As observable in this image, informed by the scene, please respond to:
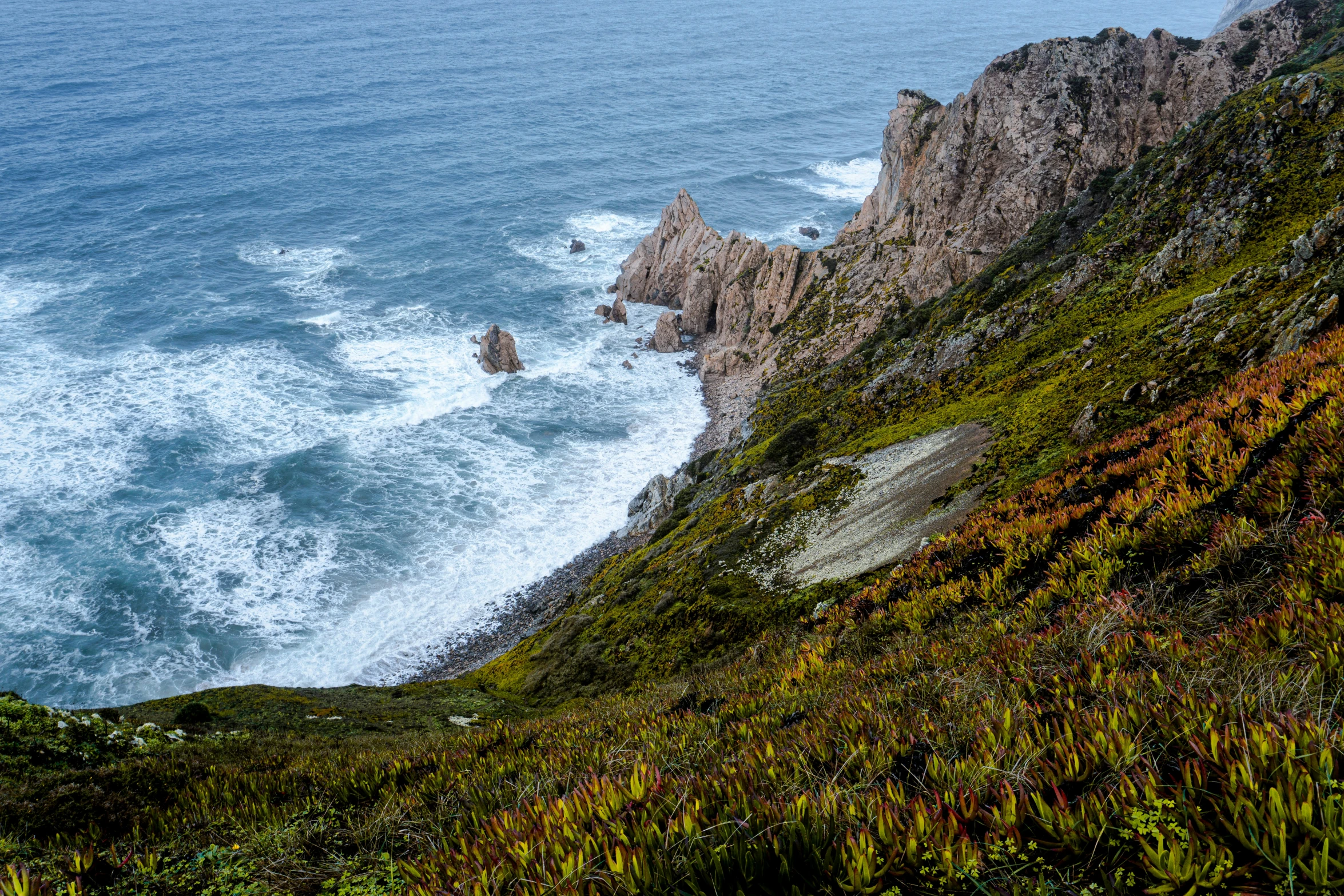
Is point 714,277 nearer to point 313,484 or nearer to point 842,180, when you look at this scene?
point 313,484

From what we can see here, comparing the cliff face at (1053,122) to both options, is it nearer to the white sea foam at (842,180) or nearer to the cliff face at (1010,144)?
the cliff face at (1010,144)

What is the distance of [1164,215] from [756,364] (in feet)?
123

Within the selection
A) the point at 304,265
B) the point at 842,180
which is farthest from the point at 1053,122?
the point at 304,265

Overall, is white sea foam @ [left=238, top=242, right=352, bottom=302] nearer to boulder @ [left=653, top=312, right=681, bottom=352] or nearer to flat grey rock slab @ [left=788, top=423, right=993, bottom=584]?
boulder @ [left=653, top=312, right=681, bottom=352]

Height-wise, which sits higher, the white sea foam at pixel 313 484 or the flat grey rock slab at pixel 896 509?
the flat grey rock slab at pixel 896 509

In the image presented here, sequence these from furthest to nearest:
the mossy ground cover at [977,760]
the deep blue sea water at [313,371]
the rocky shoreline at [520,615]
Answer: the deep blue sea water at [313,371] < the rocky shoreline at [520,615] < the mossy ground cover at [977,760]

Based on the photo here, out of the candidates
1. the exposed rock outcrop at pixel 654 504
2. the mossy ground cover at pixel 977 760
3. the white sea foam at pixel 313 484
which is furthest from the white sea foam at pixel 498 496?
the mossy ground cover at pixel 977 760

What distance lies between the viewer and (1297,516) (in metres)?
6.57

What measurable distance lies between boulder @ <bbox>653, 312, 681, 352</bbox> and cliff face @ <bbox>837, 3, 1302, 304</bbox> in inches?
1134

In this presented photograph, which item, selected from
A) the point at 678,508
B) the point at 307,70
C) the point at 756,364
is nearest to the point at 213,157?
the point at 307,70

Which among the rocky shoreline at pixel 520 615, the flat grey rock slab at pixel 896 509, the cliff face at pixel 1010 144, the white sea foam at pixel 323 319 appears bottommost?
the rocky shoreline at pixel 520 615

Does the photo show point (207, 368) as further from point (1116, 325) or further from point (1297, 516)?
point (1297, 516)

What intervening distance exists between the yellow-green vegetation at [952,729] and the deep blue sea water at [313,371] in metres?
27.3

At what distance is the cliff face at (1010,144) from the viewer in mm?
40781
